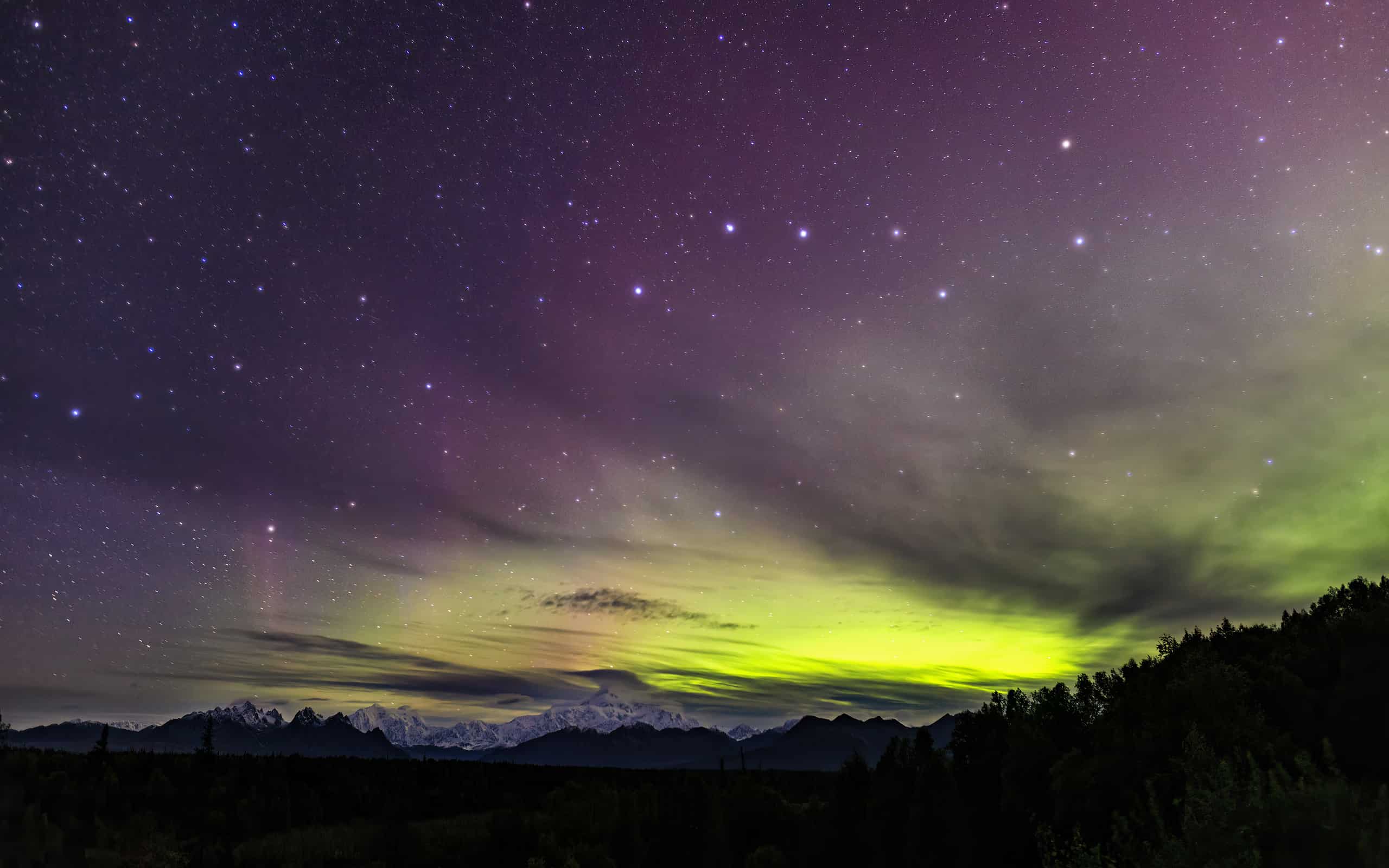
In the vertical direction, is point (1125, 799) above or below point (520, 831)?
above

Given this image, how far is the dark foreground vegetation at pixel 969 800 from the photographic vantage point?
49.2 feet

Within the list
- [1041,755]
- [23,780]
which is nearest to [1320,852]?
[1041,755]

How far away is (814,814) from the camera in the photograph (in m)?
62.3

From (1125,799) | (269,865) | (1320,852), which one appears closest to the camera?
(1320,852)

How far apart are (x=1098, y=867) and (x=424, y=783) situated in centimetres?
9785

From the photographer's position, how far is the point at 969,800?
55594mm

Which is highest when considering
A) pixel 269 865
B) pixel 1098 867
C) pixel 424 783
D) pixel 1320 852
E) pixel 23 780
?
pixel 1320 852

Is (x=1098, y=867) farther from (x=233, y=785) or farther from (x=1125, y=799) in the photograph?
(x=233, y=785)

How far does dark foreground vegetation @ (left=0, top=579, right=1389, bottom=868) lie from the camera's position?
14984 mm

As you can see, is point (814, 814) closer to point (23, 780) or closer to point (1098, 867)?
point (1098, 867)

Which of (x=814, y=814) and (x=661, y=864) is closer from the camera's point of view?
(x=661, y=864)

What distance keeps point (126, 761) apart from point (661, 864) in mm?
57802

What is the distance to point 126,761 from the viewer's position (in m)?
77.4

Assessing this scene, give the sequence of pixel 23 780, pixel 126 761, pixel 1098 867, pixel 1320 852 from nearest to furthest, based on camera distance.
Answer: pixel 1320 852
pixel 1098 867
pixel 23 780
pixel 126 761
